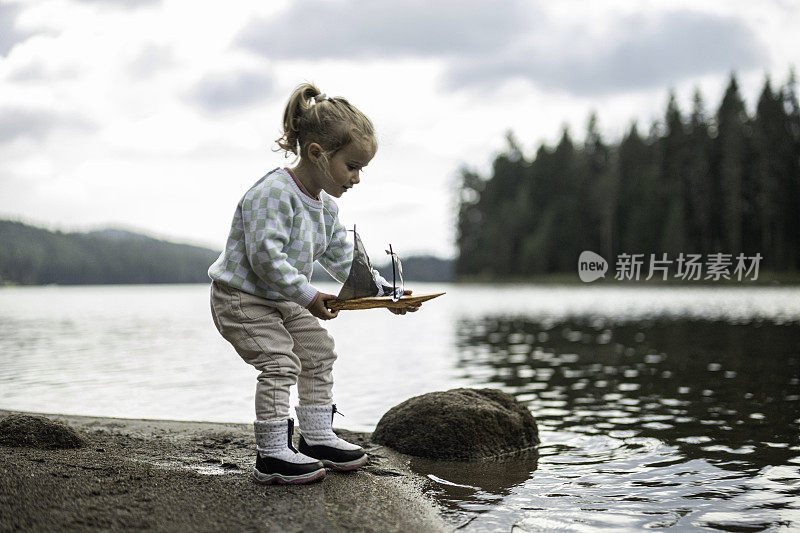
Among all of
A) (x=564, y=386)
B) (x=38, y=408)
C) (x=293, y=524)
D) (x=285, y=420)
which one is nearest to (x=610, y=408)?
(x=564, y=386)

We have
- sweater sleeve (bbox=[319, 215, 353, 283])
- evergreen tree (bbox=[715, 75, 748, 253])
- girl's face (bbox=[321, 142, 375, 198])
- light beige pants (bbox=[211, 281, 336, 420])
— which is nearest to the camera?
light beige pants (bbox=[211, 281, 336, 420])

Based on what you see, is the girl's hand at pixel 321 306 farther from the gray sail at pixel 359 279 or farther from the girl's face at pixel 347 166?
the girl's face at pixel 347 166

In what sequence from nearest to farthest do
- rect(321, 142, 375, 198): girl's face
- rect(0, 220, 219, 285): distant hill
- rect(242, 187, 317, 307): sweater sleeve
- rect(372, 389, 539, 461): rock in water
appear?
rect(242, 187, 317, 307): sweater sleeve
rect(321, 142, 375, 198): girl's face
rect(372, 389, 539, 461): rock in water
rect(0, 220, 219, 285): distant hill

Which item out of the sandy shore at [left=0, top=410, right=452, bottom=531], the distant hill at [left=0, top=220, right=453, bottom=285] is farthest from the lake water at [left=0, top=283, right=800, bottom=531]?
the distant hill at [left=0, top=220, right=453, bottom=285]

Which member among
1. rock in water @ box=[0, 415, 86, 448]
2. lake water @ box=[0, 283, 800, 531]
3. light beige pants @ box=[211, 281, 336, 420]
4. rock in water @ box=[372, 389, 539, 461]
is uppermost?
light beige pants @ box=[211, 281, 336, 420]

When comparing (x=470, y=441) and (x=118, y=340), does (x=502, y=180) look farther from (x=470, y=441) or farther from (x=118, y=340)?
(x=470, y=441)

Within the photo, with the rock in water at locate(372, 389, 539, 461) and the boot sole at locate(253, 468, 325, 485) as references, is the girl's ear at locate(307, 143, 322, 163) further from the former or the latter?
the rock in water at locate(372, 389, 539, 461)

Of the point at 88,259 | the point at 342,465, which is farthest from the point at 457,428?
the point at 88,259

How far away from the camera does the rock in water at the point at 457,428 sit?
4641mm

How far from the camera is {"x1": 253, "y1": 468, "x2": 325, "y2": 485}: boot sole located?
11.1 feet

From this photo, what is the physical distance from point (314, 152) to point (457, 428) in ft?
7.09

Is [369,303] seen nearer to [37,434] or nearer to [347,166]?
[347,166]

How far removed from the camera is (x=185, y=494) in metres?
3.02

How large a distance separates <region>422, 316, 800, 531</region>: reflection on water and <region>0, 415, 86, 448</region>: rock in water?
206 centimetres
